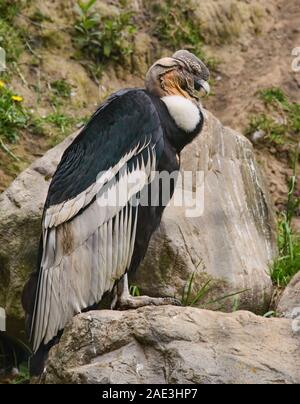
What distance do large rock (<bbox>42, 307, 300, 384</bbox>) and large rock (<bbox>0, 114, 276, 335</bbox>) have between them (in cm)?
142

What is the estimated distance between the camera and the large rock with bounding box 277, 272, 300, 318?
5.78 meters

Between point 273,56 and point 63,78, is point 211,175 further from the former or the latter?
point 273,56

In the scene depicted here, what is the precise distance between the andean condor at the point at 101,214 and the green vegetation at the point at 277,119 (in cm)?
305

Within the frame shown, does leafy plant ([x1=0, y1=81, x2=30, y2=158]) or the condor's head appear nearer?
the condor's head

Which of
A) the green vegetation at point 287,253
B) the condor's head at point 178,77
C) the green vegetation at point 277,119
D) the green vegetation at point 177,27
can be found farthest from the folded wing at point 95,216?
the green vegetation at point 177,27

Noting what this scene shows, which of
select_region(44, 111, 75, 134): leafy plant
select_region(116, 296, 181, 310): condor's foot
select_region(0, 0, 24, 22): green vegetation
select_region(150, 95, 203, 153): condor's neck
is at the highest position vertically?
select_region(0, 0, 24, 22): green vegetation

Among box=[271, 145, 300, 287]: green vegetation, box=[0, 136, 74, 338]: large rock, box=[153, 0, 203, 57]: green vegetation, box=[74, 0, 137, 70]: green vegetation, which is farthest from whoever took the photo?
box=[153, 0, 203, 57]: green vegetation

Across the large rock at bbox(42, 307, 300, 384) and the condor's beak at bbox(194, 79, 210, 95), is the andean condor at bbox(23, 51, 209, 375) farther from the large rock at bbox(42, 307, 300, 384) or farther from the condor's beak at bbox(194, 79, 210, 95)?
the large rock at bbox(42, 307, 300, 384)

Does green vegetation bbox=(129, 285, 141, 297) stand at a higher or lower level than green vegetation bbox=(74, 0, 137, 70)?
lower

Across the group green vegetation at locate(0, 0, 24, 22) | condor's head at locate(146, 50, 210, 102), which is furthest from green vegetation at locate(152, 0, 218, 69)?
condor's head at locate(146, 50, 210, 102)

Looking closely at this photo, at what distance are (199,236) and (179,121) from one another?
0.95 meters

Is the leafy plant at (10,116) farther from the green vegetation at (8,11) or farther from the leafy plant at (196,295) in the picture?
the leafy plant at (196,295)
